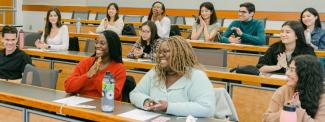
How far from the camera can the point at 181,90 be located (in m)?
2.78

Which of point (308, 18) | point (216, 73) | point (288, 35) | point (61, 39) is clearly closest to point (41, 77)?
point (216, 73)

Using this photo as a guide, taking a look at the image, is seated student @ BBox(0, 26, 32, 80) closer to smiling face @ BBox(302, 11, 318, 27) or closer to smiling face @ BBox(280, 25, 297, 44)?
smiling face @ BBox(280, 25, 297, 44)

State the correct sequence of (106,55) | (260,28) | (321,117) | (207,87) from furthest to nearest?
1. (260,28)
2. (106,55)
3. (207,87)
4. (321,117)

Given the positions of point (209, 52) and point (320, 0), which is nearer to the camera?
point (209, 52)

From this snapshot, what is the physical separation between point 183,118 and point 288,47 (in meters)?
2.02

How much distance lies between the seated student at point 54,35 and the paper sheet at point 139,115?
3.39 meters

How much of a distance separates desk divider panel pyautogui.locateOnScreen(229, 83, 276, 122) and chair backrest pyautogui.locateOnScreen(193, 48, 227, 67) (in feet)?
1.79

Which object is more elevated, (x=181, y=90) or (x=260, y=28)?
(x=260, y=28)

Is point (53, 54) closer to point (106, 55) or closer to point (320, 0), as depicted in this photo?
point (106, 55)

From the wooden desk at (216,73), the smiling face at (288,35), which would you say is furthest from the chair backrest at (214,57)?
the smiling face at (288,35)

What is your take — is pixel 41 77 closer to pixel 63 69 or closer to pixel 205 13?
pixel 63 69

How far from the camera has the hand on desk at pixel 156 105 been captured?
8.42 ft

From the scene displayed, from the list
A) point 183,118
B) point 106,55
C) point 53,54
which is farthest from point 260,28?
point 183,118

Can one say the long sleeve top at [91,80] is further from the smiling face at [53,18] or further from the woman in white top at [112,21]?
the woman in white top at [112,21]
